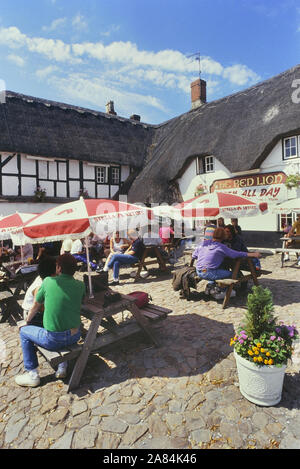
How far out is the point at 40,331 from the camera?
3369 mm

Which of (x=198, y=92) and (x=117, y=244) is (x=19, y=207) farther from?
(x=198, y=92)

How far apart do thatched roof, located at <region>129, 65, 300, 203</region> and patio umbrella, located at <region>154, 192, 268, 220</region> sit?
6.47 meters

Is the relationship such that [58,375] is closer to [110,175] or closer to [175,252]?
[175,252]

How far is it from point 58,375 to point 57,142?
16.4m

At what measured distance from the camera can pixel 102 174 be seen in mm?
19469

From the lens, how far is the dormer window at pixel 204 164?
16047 mm

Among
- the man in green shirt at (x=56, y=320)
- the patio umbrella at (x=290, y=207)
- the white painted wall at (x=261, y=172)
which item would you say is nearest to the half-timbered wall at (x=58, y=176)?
the white painted wall at (x=261, y=172)

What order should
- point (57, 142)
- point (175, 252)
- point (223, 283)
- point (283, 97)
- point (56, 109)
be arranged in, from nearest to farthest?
point (223, 283), point (175, 252), point (283, 97), point (57, 142), point (56, 109)

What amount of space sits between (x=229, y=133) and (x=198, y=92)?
26.9 feet

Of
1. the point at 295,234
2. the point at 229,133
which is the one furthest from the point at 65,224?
the point at 229,133

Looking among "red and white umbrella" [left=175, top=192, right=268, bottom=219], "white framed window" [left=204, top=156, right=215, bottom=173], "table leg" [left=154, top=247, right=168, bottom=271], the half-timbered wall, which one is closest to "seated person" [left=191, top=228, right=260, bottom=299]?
"red and white umbrella" [left=175, top=192, right=268, bottom=219]

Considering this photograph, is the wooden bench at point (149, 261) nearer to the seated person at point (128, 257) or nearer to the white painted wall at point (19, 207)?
the seated person at point (128, 257)

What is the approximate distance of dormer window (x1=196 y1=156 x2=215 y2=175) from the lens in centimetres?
1605
